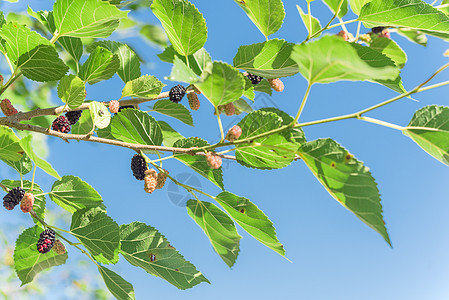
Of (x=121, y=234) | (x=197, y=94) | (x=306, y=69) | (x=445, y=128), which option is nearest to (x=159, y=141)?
(x=197, y=94)

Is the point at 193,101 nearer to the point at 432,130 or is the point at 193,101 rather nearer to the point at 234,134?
the point at 234,134

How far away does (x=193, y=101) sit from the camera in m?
1.01

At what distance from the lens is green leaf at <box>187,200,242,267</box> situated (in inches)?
36.6

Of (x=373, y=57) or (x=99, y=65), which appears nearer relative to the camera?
(x=373, y=57)

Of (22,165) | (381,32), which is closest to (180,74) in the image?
(381,32)

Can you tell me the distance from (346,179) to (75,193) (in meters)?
0.67

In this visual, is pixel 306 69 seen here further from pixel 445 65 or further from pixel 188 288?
pixel 188 288

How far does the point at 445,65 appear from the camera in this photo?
2.04 ft

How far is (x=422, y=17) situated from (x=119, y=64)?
702mm

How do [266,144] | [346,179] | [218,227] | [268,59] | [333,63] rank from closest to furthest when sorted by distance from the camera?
1. [333,63]
2. [346,179]
3. [266,144]
4. [268,59]
5. [218,227]

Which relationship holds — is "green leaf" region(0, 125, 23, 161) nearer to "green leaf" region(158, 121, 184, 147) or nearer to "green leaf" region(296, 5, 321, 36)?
"green leaf" region(158, 121, 184, 147)

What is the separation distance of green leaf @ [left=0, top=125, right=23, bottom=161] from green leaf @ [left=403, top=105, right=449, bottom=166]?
86 cm

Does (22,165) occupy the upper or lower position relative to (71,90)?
lower

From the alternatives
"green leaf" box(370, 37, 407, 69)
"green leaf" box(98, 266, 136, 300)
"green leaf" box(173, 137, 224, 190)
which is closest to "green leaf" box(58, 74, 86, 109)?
"green leaf" box(173, 137, 224, 190)
